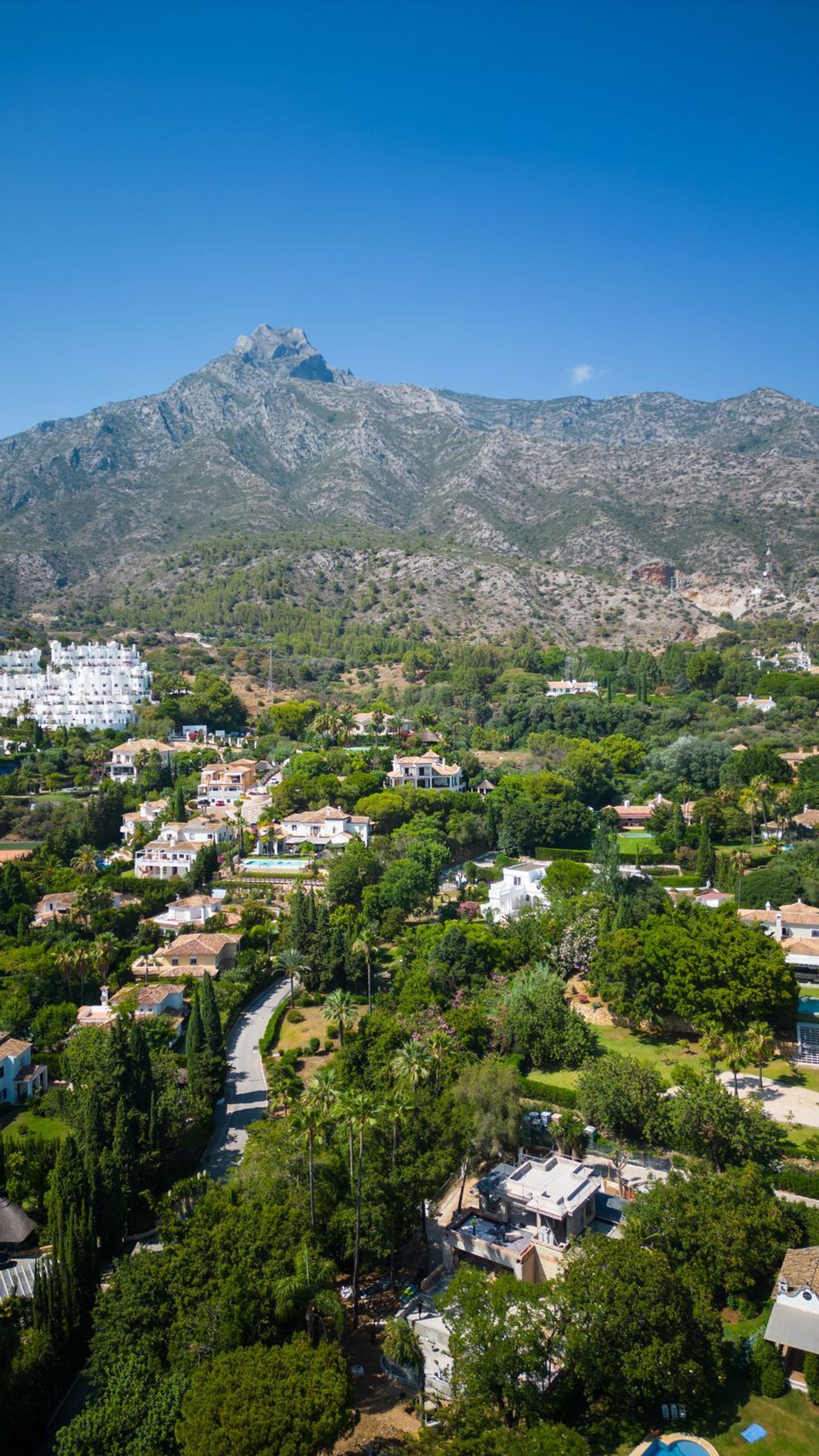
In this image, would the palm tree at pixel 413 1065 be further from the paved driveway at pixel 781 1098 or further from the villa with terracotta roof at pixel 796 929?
the villa with terracotta roof at pixel 796 929

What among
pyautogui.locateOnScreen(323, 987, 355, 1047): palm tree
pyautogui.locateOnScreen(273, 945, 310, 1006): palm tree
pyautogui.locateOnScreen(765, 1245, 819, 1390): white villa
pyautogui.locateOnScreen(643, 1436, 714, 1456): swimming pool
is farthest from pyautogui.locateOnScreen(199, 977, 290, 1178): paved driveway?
pyautogui.locateOnScreen(765, 1245, 819, 1390): white villa

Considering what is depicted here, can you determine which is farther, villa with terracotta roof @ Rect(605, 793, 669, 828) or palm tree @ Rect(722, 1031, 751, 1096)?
villa with terracotta roof @ Rect(605, 793, 669, 828)

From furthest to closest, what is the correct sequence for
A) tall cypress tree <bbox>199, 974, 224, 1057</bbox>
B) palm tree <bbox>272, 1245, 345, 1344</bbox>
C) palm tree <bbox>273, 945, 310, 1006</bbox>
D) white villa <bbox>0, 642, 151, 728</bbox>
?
white villa <bbox>0, 642, 151, 728</bbox>, palm tree <bbox>273, 945, 310, 1006</bbox>, tall cypress tree <bbox>199, 974, 224, 1057</bbox>, palm tree <bbox>272, 1245, 345, 1344</bbox>

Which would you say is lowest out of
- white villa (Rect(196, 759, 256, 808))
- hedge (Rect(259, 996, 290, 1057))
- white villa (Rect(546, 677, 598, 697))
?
hedge (Rect(259, 996, 290, 1057))

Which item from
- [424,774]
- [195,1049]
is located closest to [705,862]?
[424,774]

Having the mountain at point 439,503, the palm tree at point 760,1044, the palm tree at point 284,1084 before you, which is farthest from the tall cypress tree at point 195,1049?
the mountain at point 439,503

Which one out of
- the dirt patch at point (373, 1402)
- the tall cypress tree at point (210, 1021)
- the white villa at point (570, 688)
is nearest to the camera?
the dirt patch at point (373, 1402)

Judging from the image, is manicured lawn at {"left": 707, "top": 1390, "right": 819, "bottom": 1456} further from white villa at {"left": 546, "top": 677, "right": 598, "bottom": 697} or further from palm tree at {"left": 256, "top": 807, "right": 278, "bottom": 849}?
white villa at {"left": 546, "top": 677, "right": 598, "bottom": 697}
